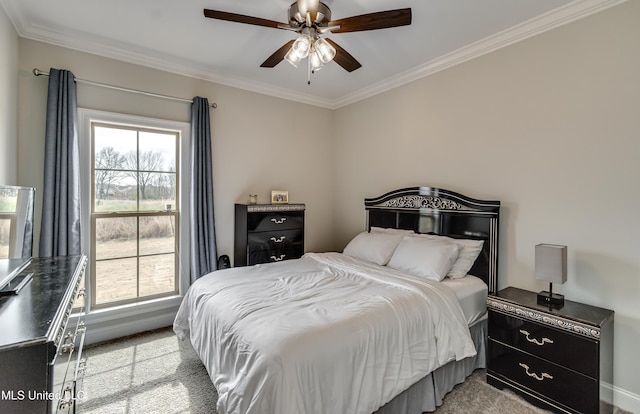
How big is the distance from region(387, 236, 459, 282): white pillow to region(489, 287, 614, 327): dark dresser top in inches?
17.3

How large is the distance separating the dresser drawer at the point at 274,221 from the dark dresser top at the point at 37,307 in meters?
1.81

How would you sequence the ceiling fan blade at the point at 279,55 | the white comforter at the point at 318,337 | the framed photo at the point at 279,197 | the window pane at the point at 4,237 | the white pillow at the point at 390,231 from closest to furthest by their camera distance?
the white comforter at the point at 318,337, the window pane at the point at 4,237, the ceiling fan blade at the point at 279,55, the white pillow at the point at 390,231, the framed photo at the point at 279,197

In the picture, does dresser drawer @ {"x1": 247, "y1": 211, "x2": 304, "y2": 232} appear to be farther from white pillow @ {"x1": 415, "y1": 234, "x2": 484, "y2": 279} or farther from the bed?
white pillow @ {"x1": 415, "y1": 234, "x2": 484, "y2": 279}

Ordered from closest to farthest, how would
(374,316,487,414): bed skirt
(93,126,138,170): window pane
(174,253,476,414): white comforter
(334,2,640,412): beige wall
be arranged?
(174,253,476,414): white comforter
(374,316,487,414): bed skirt
(334,2,640,412): beige wall
(93,126,138,170): window pane

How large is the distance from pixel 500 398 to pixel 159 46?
4.18 metres

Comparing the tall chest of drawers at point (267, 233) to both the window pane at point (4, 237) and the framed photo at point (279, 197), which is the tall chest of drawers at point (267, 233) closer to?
the framed photo at point (279, 197)

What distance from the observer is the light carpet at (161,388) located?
2.02 metres

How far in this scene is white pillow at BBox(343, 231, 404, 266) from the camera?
3.07 metres

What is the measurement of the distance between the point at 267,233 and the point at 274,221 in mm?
172

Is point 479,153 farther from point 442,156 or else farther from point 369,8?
point 369,8

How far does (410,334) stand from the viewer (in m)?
1.84

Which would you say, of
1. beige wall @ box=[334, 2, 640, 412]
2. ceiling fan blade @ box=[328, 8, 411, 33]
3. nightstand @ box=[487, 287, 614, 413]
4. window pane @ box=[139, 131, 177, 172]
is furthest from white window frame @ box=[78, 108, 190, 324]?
nightstand @ box=[487, 287, 614, 413]

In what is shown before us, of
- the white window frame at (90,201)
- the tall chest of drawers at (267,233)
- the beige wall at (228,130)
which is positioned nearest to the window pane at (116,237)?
the white window frame at (90,201)

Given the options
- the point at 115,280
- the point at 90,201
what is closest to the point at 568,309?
the point at 115,280
